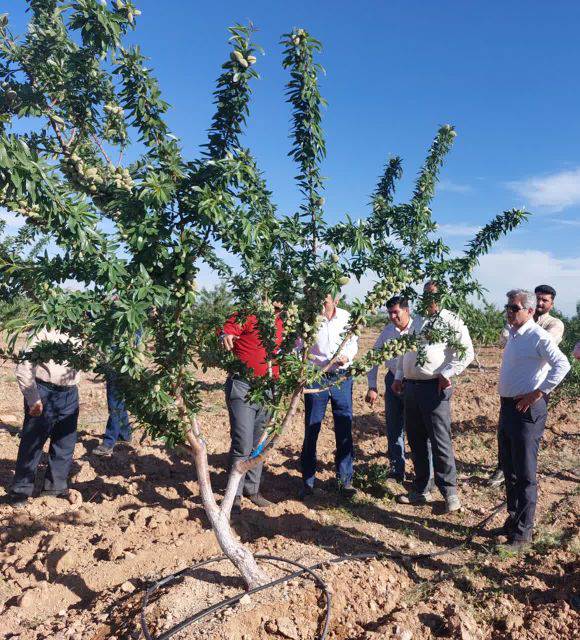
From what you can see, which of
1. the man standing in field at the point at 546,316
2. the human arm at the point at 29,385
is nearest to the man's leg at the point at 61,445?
the human arm at the point at 29,385

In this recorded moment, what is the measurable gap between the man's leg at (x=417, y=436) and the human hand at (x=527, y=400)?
1.08 metres

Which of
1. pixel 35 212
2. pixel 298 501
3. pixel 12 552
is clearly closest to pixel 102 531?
pixel 12 552

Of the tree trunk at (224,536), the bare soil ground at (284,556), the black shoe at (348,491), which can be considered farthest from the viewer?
the black shoe at (348,491)

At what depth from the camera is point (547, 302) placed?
567 cm

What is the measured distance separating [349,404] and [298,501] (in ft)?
3.65

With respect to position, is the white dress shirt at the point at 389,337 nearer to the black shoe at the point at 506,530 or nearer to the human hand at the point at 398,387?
the human hand at the point at 398,387

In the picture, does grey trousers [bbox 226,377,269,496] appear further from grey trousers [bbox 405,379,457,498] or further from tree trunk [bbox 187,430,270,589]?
grey trousers [bbox 405,379,457,498]

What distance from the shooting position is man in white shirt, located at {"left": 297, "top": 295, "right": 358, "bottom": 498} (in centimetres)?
524

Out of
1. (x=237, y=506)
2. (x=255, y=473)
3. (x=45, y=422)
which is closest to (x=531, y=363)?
(x=255, y=473)

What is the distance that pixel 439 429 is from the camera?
5137 mm

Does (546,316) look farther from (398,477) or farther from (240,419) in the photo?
(240,419)

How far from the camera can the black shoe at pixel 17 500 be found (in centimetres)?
502

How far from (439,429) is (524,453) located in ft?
3.06

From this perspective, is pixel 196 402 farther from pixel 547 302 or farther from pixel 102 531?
pixel 547 302
